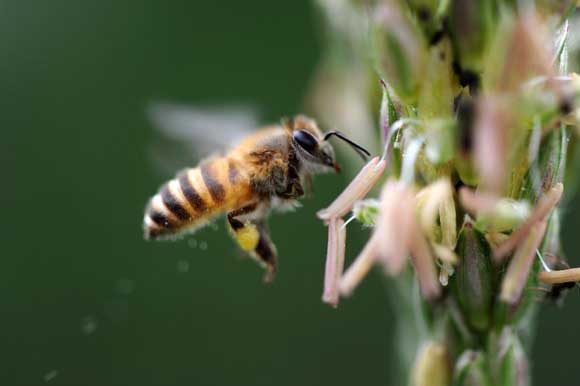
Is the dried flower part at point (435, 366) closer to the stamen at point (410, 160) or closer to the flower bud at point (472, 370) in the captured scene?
the flower bud at point (472, 370)

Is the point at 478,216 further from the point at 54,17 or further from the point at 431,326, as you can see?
the point at 54,17

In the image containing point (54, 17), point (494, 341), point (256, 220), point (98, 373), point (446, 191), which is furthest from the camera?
point (54, 17)

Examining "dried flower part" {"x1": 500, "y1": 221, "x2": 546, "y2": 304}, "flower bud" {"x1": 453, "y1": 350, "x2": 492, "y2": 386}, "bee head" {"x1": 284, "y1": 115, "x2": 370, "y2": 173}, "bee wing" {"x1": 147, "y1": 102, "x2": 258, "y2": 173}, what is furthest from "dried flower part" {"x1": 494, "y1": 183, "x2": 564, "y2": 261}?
"bee wing" {"x1": 147, "y1": 102, "x2": 258, "y2": 173}

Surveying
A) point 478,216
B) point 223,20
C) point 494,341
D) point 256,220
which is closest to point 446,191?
point 478,216

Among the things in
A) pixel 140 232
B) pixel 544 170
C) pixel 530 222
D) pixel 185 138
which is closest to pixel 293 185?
pixel 185 138

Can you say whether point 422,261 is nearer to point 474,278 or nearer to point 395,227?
point 395,227

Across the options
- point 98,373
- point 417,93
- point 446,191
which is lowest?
point 98,373
